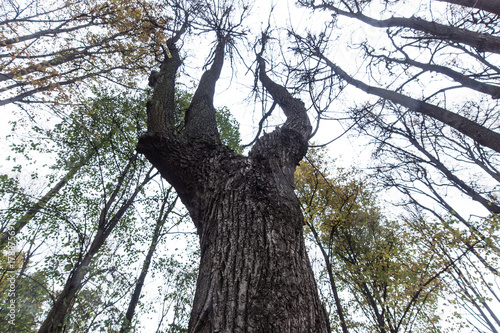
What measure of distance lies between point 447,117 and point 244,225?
4.46 meters

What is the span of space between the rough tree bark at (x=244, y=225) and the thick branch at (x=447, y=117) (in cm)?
201

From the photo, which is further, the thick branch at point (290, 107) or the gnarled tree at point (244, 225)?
the thick branch at point (290, 107)

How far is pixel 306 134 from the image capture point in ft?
7.83

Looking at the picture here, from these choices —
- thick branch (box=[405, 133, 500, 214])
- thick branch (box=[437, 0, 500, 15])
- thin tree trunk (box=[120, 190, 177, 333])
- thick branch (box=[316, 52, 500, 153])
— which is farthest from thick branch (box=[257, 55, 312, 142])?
thick branch (box=[405, 133, 500, 214])

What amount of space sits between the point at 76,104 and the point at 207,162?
5977 millimetres

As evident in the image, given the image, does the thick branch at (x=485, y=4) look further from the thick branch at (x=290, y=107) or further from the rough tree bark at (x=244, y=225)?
the rough tree bark at (x=244, y=225)

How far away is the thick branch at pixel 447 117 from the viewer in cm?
313

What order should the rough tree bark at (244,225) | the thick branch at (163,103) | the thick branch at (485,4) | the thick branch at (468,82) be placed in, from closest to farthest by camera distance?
the rough tree bark at (244,225)
the thick branch at (163,103)
the thick branch at (485,4)
the thick branch at (468,82)

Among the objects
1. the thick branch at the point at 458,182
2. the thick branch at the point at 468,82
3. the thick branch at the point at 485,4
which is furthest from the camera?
the thick branch at the point at 458,182

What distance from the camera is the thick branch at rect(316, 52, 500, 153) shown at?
10.3ft

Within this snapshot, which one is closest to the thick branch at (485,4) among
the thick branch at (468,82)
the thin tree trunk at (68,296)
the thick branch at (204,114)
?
the thick branch at (468,82)

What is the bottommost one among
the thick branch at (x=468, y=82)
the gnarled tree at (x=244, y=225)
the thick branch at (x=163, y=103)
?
the gnarled tree at (x=244, y=225)

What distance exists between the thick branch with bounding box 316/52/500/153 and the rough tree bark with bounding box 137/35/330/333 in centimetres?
201

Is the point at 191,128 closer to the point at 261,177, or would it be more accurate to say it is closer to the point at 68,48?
the point at 261,177
